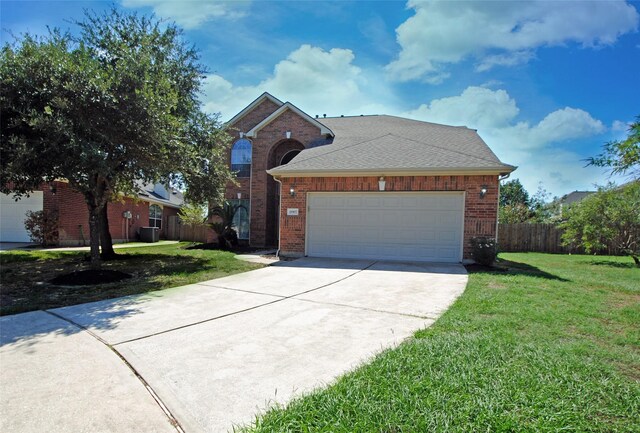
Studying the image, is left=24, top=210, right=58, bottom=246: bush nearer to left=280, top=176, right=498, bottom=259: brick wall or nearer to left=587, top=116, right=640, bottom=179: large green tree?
left=280, top=176, right=498, bottom=259: brick wall

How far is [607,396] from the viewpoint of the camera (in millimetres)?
2336

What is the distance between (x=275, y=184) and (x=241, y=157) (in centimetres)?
224

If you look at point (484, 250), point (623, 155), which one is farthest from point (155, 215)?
point (623, 155)

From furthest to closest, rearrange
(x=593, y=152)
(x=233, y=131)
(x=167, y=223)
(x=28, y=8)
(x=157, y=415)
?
1. (x=167, y=223)
2. (x=233, y=131)
3. (x=28, y=8)
4. (x=593, y=152)
5. (x=157, y=415)

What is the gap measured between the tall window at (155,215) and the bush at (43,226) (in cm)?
842

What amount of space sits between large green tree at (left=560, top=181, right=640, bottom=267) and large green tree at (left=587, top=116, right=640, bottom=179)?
713 cm

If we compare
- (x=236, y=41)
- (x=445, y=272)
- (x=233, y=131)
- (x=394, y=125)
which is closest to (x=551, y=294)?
(x=445, y=272)

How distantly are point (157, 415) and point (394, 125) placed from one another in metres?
16.8

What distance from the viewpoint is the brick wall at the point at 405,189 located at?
9.70m

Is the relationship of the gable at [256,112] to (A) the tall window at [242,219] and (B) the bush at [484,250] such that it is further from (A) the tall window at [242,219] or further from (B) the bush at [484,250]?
(B) the bush at [484,250]

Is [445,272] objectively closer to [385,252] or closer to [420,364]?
[385,252]

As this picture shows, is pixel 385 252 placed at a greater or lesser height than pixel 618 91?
lesser

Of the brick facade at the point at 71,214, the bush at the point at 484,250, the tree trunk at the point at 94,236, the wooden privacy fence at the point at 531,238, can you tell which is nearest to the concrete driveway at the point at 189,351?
the tree trunk at the point at 94,236

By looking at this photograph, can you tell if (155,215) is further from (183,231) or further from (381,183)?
(381,183)
